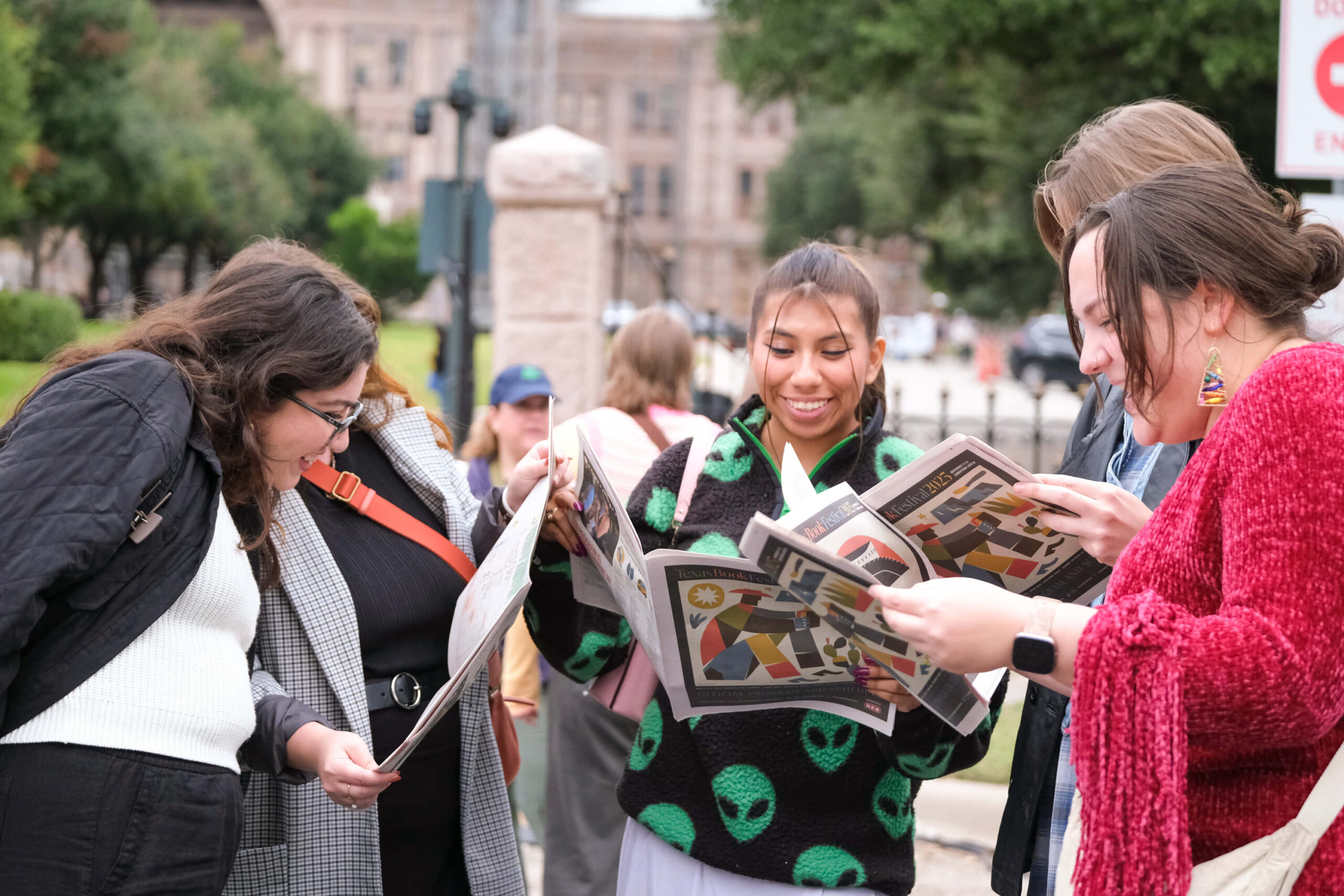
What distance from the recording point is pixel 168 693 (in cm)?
186

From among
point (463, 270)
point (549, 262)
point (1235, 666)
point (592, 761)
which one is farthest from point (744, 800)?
point (463, 270)

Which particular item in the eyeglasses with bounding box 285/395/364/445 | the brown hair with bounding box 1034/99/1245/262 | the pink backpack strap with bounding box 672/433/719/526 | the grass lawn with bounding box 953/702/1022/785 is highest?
the brown hair with bounding box 1034/99/1245/262

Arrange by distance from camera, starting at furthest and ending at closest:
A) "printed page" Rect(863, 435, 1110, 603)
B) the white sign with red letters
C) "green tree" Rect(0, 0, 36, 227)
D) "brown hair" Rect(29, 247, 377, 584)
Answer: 1. "green tree" Rect(0, 0, 36, 227)
2. the white sign with red letters
3. "brown hair" Rect(29, 247, 377, 584)
4. "printed page" Rect(863, 435, 1110, 603)

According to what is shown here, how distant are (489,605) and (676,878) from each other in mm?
615

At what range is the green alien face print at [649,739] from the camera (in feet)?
7.65

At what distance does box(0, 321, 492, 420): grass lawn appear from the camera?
7.29ft

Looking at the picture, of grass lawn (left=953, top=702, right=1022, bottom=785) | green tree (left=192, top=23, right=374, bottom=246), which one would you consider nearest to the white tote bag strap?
grass lawn (left=953, top=702, right=1022, bottom=785)

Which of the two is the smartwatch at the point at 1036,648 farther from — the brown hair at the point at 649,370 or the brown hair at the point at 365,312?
the brown hair at the point at 649,370

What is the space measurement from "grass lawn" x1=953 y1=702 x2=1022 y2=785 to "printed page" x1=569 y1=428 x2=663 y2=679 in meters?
3.59

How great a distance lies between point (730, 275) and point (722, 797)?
233 feet

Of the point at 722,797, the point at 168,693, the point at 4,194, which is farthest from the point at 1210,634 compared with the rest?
the point at 4,194

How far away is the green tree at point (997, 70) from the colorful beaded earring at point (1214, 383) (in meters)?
7.99

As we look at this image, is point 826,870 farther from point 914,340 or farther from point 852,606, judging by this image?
point 914,340

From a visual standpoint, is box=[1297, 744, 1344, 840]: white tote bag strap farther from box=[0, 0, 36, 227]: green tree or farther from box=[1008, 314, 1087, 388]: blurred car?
box=[1008, 314, 1087, 388]: blurred car
